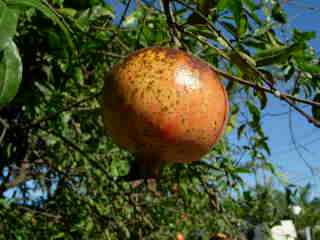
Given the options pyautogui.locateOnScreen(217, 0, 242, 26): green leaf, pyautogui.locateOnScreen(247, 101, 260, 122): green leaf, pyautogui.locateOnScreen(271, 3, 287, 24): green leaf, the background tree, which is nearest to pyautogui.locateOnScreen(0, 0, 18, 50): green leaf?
the background tree

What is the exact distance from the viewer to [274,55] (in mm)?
923

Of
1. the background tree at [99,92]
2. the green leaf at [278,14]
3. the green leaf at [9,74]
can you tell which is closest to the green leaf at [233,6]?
the background tree at [99,92]

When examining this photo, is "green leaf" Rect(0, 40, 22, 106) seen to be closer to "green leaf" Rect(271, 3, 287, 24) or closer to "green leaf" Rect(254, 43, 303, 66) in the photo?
"green leaf" Rect(254, 43, 303, 66)

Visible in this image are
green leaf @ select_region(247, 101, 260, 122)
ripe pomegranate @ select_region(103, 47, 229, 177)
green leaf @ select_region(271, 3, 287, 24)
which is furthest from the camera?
green leaf @ select_region(271, 3, 287, 24)

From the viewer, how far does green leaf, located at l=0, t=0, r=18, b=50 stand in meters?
0.57

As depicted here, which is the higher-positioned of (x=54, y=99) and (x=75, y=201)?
(x=54, y=99)

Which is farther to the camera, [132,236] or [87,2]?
[132,236]

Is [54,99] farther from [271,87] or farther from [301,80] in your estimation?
[271,87]

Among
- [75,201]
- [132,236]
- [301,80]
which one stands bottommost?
[132,236]

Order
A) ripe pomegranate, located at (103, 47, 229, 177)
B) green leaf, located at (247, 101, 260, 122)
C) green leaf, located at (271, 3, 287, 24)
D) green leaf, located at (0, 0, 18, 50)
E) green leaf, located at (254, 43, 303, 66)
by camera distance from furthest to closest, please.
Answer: green leaf, located at (271, 3, 287, 24) < green leaf, located at (247, 101, 260, 122) < green leaf, located at (254, 43, 303, 66) < ripe pomegranate, located at (103, 47, 229, 177) < green leaf, located at (0, 0, 18, 50)

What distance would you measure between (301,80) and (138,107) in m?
0.95

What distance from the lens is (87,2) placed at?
1701 mm

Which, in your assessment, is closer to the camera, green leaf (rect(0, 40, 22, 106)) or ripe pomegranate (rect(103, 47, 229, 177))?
green leaf (rect(0, 40, 22, 106))

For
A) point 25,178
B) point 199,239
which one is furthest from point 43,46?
point 199,239
